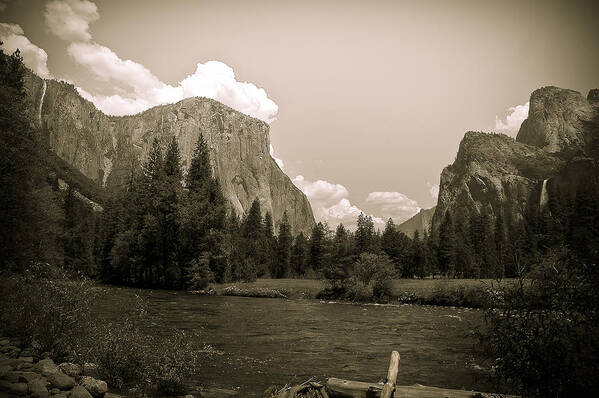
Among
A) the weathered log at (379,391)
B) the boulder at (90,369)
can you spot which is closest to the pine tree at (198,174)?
the boulder at (90,369)

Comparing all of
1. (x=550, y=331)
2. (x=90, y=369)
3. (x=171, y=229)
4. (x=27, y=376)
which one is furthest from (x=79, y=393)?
(x=171, y=229)

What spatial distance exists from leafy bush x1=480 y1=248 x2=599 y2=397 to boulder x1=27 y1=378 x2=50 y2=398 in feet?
32.5

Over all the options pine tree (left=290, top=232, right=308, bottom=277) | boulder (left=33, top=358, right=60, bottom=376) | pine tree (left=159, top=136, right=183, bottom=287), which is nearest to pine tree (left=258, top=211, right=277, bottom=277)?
pine tree (left=290, top=232, right=308, bottom=277)

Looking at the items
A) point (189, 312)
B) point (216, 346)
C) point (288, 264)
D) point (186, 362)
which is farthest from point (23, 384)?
point (288, 264)

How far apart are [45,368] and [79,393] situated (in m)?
1.60

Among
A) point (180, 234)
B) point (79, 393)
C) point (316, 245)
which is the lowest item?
point (79, 393)

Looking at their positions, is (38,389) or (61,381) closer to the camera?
(38,389)

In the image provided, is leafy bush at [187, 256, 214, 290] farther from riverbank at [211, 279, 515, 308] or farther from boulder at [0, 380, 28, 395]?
boulder at [0, 380, 28, 395]

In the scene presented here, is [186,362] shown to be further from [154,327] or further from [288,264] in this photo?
[288,264]

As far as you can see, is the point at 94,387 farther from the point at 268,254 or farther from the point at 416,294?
the point at 268,254

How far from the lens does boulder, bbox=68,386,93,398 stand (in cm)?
842

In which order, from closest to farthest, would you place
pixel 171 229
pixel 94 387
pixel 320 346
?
pixel 94 387, pixel 320 346, pixel 171 229

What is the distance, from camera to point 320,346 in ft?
63.0

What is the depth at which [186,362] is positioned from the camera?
1324 cm
